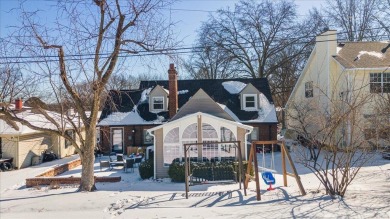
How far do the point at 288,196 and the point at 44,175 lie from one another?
10.7 m

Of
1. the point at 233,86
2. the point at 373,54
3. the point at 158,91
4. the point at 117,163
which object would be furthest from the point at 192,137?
the point at 373,54

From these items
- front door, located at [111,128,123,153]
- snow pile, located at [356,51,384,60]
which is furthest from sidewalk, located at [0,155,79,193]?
snow pile, located at [356,51,384,60]

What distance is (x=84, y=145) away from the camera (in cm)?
1136

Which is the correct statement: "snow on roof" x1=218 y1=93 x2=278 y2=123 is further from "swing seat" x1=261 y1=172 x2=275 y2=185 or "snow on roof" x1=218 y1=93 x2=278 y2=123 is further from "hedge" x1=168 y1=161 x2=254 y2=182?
"swing seat" x1=261 y1=172 x2=275 y2=185

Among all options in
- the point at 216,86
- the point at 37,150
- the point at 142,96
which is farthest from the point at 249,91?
the point at 37,150

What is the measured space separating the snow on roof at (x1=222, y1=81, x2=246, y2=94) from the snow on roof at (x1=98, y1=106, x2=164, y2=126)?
6.01 meters

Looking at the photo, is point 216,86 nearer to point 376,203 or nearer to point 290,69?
point 290,69

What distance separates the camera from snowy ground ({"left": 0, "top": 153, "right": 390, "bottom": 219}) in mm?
8078

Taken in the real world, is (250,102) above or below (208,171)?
above

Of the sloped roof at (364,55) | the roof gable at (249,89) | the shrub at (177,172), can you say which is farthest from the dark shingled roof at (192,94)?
the shrub at (177,172)

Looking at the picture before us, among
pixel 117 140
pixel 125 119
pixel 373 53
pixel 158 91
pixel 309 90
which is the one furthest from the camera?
pixel 309 90

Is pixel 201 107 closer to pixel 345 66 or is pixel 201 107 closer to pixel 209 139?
pixel 209 139

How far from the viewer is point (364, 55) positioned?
22422 mm

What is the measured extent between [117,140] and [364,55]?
1838 centimetres
